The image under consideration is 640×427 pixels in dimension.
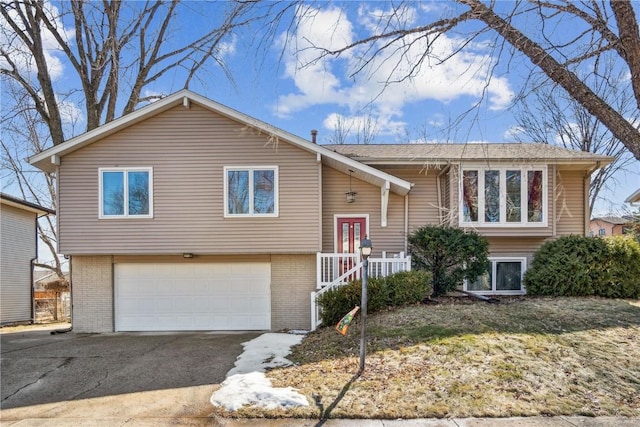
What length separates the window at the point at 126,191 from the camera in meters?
9.42

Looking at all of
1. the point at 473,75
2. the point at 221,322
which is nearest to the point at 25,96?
the point at 221,322

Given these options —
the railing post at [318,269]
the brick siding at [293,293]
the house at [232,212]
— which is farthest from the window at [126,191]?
the railing post at [318,269]

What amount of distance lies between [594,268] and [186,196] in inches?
402

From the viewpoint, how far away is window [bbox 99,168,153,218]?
9.42m

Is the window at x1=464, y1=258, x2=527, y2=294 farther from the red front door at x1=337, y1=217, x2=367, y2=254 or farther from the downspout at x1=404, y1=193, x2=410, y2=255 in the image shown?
the red front door at x1=337, y1=217, x2=367, y2=254

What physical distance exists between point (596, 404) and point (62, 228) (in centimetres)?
1108

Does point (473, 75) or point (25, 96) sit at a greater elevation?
point (25, 96)

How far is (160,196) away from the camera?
9.42m

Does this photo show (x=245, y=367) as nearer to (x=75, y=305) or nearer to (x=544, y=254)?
(x=75, y=305)

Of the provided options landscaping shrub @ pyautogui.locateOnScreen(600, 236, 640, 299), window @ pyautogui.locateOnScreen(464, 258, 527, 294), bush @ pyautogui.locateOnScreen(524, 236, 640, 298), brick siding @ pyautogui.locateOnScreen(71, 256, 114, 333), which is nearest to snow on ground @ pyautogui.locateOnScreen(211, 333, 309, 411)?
brick siding @ pyautogui.locateOnScreen(71, 256, 114, 333)

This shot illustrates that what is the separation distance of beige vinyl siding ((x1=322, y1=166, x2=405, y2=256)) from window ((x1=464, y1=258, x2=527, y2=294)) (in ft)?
8.42

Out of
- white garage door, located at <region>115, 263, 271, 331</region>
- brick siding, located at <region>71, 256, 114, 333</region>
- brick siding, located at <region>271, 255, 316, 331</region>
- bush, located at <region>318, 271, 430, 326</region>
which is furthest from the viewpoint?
white garage door, located at <region>115, 263, 271, 331</region>

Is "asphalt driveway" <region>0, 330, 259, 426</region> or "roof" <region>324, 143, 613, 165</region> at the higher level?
"roof" <region>324, 143, 613, 165</region>

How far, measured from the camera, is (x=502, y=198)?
10297mm
